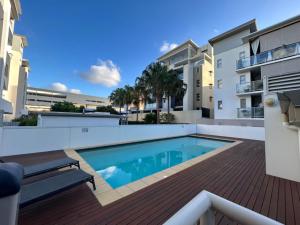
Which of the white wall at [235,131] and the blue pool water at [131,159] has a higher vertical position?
the white wall at [235,131]

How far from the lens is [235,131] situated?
14.2m

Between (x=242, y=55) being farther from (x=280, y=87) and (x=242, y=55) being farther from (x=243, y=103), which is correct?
(x=280, y=87)

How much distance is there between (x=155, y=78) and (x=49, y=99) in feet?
202

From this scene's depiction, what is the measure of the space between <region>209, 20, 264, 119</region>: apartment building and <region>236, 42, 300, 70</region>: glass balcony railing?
A: 0.50m

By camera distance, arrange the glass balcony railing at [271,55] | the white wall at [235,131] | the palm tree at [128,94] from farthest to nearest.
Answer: the palm tree at [128,94] < the glass balcony railing at [271,55] < the white wall at [235,131]

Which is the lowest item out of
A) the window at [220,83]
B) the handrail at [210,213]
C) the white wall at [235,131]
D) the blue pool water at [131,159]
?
the blue pool water at [131,159]

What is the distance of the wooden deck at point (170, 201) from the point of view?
8.67 feet

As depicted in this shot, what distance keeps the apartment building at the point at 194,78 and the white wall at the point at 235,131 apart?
940 cm

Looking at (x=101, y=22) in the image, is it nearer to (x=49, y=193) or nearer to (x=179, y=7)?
(x=179, y=7)

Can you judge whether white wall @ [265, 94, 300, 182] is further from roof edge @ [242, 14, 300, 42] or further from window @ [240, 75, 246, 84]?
roof edge @ [242, 14, 300, 42]

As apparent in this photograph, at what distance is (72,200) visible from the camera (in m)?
3.17

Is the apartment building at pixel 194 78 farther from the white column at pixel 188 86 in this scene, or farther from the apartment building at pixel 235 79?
the apartment building at pixel 235 79

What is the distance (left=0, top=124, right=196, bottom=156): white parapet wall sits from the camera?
6652mm

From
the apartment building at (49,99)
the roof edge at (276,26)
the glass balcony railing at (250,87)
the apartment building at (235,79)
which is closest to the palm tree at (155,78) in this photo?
the apartment building at (235,79)
